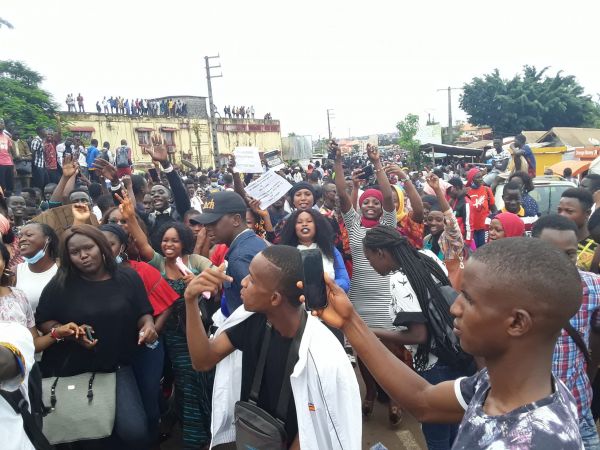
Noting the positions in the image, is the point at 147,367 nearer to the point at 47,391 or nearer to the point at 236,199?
the point at 47,391

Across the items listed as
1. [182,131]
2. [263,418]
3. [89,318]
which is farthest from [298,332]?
[182,131]

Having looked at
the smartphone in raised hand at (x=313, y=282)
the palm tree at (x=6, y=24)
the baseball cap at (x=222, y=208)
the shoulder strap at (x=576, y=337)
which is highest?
the palm tree at (x=6, y=24)

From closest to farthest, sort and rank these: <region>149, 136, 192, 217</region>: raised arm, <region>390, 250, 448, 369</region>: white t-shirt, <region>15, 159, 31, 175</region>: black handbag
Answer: <region>390, 250, 448, 369</region>: white t-shirt
<region>149, 136, 192, 217</region>: raised arm
<region>15, 159, 31, 175</region>: black handbag

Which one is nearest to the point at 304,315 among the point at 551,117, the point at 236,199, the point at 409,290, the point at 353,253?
the point at 409,290

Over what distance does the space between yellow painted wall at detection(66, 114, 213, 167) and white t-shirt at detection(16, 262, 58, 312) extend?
23310 millimetres

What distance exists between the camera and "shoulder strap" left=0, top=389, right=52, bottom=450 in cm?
230

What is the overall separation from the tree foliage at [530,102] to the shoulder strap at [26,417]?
37125mm

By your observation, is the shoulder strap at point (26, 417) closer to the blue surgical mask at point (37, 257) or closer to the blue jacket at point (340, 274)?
the blue surgical mask at point (37, 257)

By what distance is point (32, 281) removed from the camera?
3406mm

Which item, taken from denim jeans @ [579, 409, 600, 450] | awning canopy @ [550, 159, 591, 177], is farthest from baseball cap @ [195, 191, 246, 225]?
awning canopy @ [550, 159, 591, 177]

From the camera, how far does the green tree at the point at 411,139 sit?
29.2 meters

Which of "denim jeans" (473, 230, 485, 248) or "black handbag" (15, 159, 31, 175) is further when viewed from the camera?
"black handbag" (15, 159, 31, 175)

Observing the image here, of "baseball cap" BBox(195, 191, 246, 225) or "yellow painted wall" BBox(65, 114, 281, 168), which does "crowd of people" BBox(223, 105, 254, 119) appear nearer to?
"yellow painted wall" BBox(65, 114, 281, 168)

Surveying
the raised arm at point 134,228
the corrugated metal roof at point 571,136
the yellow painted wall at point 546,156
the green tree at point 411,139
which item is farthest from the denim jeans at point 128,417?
the green tree at point 411,139
